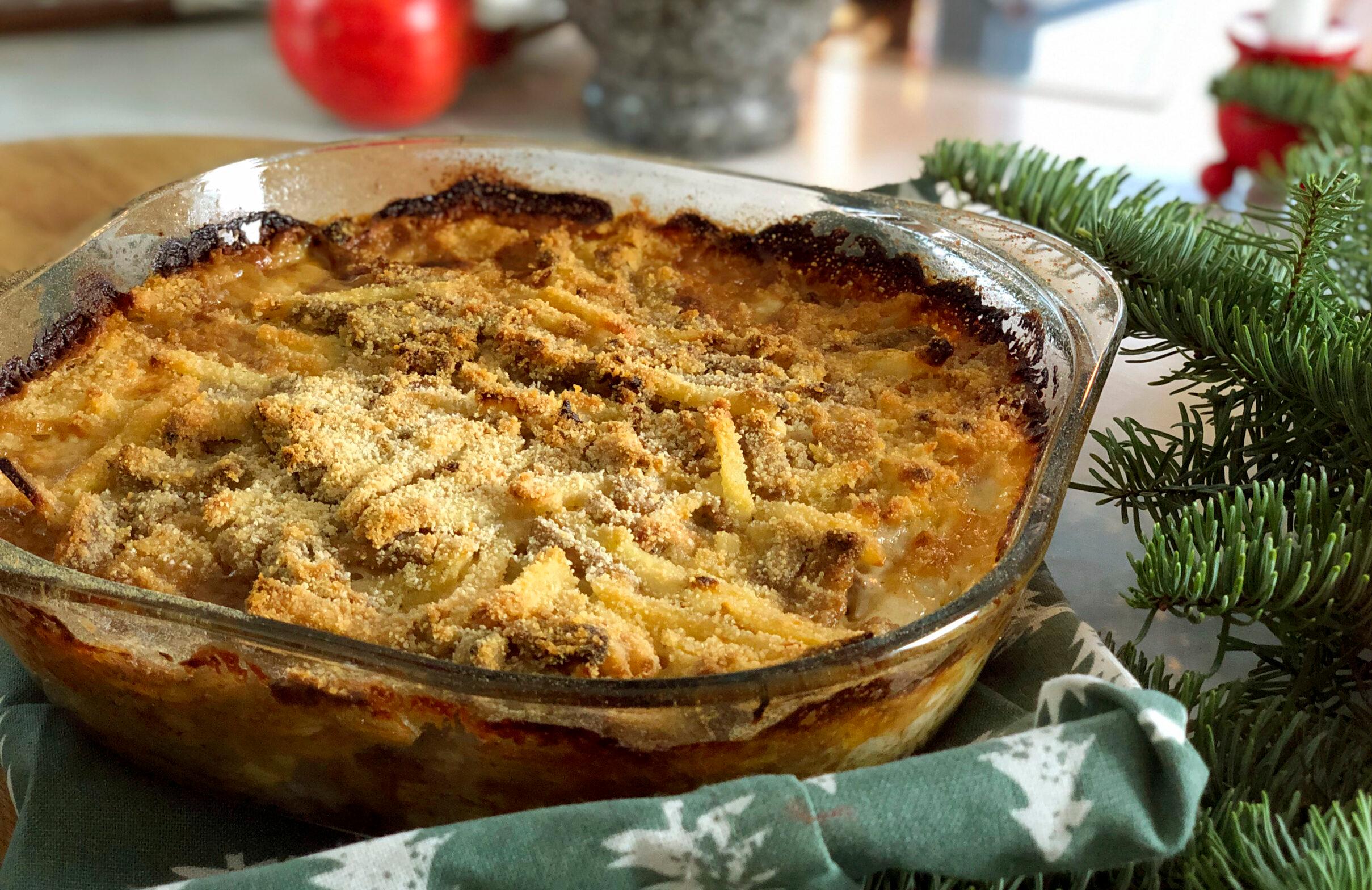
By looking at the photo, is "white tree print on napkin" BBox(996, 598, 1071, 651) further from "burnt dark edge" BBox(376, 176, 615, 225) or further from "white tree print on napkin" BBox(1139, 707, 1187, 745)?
"burnt dark edge" BBox(376, 176, 615, 225)

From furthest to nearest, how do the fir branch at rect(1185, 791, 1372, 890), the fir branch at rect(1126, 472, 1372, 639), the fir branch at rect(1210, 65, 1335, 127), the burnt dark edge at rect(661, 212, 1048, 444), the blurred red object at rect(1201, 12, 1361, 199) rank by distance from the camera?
the blurred red object at rect(1201, 12, 1361, 199), the fir branch at rect(1210, 65, 1335, 127), the burnt dark edge at rect(661, 212, 1048, 444), the fir branch at rect(1126, 472, 1372, 639), the fir branch at rect(1185, 791, 1372, 890)

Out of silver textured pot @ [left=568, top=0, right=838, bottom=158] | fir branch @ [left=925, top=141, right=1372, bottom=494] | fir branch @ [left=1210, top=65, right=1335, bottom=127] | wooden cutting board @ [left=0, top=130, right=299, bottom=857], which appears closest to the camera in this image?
fir branch @ [left=925, top=141, right=1372, bottom=494]

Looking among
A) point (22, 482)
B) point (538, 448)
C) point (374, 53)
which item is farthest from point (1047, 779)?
point (374, 53)

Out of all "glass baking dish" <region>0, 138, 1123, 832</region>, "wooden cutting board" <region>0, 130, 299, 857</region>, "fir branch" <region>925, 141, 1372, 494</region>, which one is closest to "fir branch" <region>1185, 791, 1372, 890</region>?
"glass baking dish" <region>0, 138, 1123, 832</region>

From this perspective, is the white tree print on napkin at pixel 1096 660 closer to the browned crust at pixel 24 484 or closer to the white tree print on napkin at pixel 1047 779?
the white tree print on napkin at pixel 1047 779

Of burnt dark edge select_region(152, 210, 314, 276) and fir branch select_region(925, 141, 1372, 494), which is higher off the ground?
fir branch select_region(925, 141, 1372, 494)

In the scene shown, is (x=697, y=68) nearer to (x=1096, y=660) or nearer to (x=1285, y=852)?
(x=1096, y=660)
